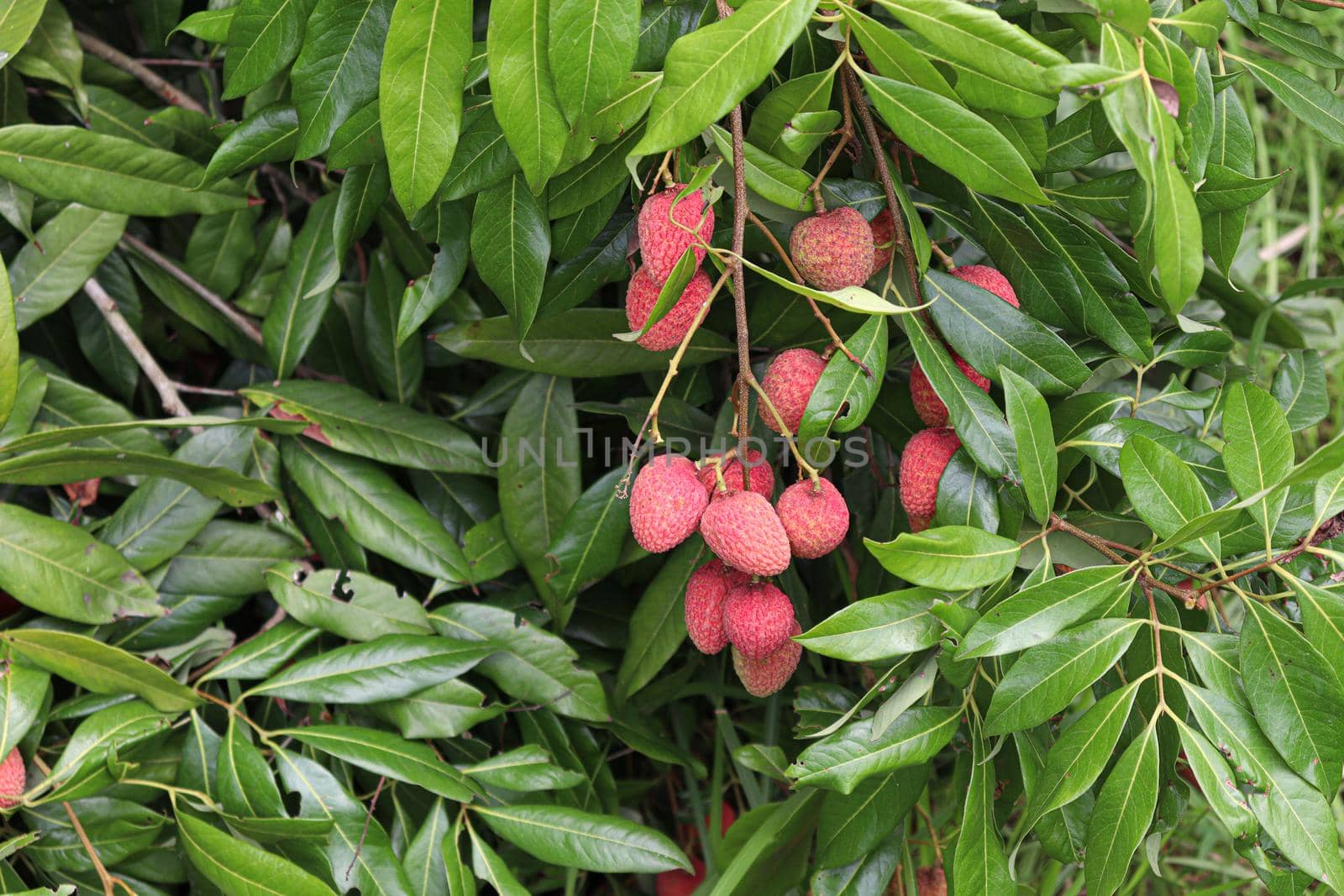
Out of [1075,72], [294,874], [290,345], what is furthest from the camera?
[290,345]

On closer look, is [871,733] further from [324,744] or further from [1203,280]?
[1203,280]

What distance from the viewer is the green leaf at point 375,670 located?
787mm

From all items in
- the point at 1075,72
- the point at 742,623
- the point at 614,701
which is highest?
the point at 1075,72

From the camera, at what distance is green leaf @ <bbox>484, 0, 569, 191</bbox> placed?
54 centimetres

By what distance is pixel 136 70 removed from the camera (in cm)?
95

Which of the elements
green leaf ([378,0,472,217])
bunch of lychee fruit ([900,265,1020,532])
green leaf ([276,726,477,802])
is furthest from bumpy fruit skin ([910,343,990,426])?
green leaf ([276,726,477,802])

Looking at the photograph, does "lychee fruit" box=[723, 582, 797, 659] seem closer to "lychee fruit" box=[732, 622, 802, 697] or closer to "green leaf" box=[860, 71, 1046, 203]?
"lychee fruit" box=[732, 622, 802, 697]

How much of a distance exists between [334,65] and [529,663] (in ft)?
1.61

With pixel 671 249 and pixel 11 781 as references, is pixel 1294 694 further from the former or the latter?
pixel 11 781

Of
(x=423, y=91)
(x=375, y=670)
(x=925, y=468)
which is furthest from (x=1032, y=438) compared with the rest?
(x=375, y=670)

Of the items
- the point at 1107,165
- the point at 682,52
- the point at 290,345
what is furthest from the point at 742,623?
the point at 1107,165

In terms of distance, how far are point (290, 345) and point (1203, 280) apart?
0.84m

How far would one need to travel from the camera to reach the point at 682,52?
1.70 feet

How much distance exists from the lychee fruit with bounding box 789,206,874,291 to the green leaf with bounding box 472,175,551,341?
18cm
